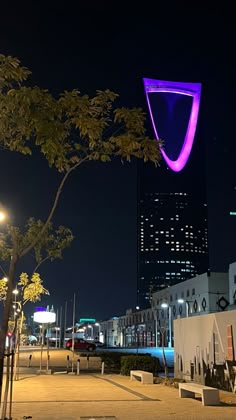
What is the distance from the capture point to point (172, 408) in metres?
14.1

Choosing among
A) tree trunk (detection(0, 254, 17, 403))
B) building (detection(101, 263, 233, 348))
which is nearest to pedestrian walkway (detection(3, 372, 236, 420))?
tree trunk (detection(0, 254, 17, 403))

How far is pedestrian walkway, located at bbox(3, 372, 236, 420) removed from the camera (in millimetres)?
12781

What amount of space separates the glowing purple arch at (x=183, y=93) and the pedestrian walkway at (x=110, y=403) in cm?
5788

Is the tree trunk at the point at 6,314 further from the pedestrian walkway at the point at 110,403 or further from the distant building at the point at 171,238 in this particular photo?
the distant building at the point at 171,238

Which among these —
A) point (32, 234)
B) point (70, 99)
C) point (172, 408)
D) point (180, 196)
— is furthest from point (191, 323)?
point (180, 196)

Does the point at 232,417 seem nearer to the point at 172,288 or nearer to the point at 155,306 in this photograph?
the point at 172,288

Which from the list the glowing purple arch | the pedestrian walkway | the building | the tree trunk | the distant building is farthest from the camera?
the distant building

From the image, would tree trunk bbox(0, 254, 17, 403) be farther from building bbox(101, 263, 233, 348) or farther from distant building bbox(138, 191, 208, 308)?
distant building bbox(138, 191, 208, 308)

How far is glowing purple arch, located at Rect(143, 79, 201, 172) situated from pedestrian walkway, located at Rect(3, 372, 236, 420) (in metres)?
57.9

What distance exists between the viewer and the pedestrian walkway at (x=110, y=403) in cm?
1278

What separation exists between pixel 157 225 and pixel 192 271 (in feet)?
60.7

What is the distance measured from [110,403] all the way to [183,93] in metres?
79.9

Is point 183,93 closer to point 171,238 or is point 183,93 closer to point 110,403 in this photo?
point 110,403

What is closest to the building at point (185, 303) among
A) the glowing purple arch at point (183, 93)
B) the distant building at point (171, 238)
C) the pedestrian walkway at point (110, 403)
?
the glowing purple arch at point (183, 93)
